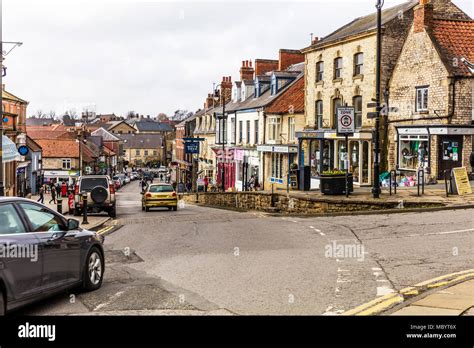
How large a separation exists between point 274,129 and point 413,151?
1688cm

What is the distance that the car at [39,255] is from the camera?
743 centimetres

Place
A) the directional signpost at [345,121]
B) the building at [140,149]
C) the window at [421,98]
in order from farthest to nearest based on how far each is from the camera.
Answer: the building at [140,149] < the window at [421,98] < the directional signpost at [345,121]

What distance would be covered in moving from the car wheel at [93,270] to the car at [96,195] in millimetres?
15476

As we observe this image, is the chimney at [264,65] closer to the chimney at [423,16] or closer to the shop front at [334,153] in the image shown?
the shop front at [334,153]

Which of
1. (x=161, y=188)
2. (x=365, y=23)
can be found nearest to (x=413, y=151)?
(x=365, y=23)

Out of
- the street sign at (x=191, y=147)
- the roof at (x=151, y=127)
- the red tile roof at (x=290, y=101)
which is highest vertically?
the roof at (x=151, y=127)

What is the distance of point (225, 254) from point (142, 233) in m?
5.26

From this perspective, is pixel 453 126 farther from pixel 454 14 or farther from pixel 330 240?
pixel 330 240

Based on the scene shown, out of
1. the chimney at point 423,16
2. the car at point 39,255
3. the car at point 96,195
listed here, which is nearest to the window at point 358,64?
the chimney at point 423,16

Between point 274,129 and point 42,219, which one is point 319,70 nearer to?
point 274,129

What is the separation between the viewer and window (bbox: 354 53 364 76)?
34.1 metres

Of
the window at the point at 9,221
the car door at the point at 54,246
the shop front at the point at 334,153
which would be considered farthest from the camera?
the shop front at the point at 334,153

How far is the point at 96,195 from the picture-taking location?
2503 centimetres

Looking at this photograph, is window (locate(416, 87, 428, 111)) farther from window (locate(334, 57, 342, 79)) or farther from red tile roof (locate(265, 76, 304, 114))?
red tile roof (locate(265, 76, 304, 114))
